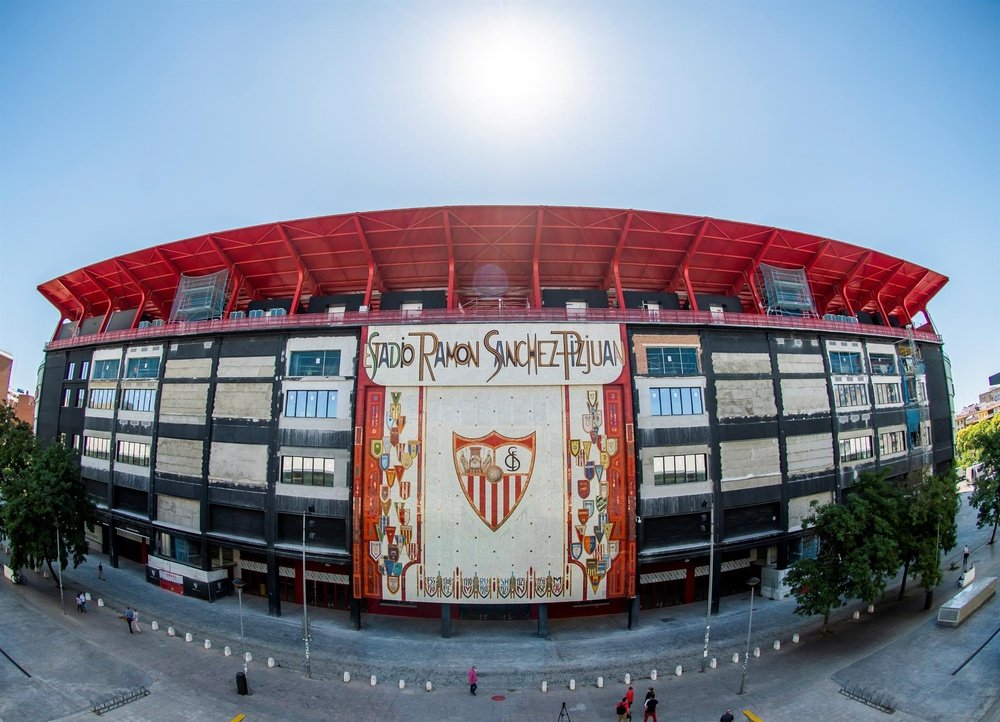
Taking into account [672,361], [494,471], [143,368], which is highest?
[143,368]

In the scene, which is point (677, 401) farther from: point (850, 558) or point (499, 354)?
point (499, 354)

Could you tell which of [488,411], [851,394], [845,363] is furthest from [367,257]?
[851,394]

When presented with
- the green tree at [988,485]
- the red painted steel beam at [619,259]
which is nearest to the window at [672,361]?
the red painted steel beam at [619,259]

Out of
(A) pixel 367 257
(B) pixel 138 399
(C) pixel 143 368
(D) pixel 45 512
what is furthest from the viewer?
(C) pixel 143 368

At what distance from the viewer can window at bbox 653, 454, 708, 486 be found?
30.8 metres

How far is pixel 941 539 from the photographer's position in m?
30.5

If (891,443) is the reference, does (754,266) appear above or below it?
above

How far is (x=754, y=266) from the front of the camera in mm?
36469

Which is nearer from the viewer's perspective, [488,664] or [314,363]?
[488,664]

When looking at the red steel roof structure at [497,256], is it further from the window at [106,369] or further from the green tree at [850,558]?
the green tree at [850,558]

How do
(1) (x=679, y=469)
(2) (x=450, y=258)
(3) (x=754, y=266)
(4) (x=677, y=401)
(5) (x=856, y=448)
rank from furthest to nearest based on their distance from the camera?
(5) (x=856, y=448) < (3) (x=754, y=266) < (2) (x=450, y=258) < (4) (x=677, y=401) < (1) (x=679, y=469)

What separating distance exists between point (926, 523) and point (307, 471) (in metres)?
41.2

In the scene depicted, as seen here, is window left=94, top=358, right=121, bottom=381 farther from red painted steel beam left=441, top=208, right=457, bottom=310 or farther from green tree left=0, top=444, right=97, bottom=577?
red painted steel beam left=441, top=208, right=457, bottom=310

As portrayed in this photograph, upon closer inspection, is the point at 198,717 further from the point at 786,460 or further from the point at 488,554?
the point at 786,460
